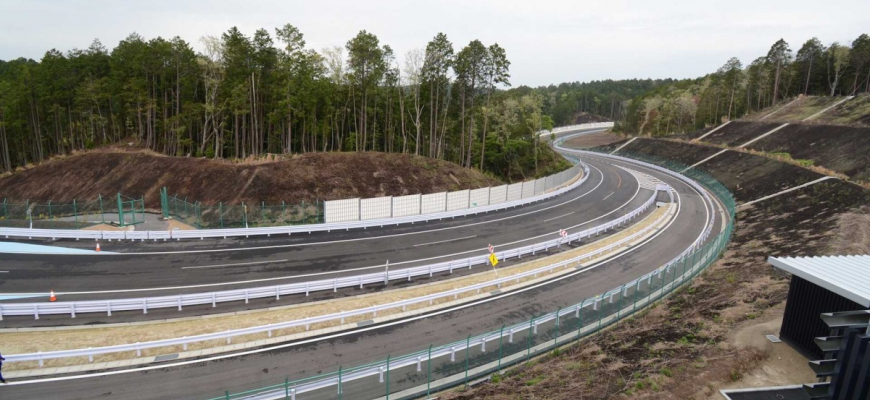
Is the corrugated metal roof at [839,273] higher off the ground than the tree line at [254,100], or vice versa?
the tree line at [254,100]

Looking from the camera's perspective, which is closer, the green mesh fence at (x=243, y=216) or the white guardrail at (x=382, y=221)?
the white guardrail at (x=382, y=221)

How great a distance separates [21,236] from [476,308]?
103 feet

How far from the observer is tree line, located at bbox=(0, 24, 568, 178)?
1812 inches

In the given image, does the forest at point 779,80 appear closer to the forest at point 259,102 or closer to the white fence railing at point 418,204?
the forest at point 259,102

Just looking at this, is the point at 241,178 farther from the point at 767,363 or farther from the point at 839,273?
the point at 839,273

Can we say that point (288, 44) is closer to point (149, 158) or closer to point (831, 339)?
point (149, 158)

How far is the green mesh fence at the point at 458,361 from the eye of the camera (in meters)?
12.6

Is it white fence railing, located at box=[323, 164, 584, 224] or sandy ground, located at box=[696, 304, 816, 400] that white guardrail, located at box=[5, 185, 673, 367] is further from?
white fence railing, located at box=[323, 164, 584, 224]

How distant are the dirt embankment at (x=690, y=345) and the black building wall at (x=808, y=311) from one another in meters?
1.01

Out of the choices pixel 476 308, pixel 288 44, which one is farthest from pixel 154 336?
pixel 288 44

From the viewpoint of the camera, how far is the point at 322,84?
48000 mm

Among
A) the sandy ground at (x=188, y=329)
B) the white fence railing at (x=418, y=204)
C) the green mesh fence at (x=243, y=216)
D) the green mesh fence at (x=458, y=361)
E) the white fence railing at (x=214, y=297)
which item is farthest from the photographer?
the white fence railing at (x=418, y=204)

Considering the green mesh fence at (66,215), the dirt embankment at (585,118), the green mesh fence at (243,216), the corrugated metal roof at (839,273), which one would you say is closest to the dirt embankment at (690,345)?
the corrugated metal roof at (839,273)

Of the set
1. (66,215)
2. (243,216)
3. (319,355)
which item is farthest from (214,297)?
(66,215)
